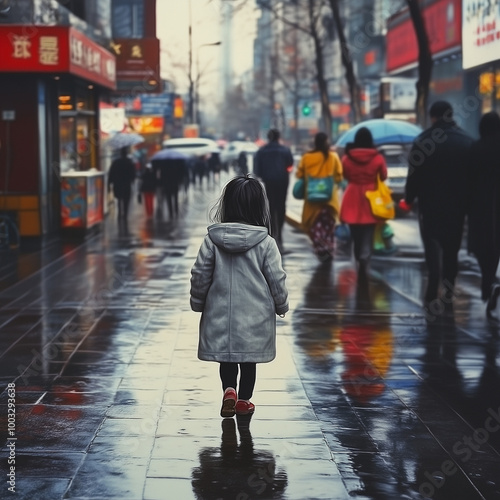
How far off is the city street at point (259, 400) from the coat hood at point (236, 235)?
3.25 ft

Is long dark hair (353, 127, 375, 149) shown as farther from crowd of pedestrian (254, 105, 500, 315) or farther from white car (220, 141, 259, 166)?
white car (220, 141, 259, 166)

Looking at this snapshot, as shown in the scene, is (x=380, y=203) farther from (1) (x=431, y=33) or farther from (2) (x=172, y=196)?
(1) (x=431, y=33)

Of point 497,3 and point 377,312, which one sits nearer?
point 377,312

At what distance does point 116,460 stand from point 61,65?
14.1 metres

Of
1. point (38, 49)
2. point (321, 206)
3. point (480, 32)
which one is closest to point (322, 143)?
point (321, 206)

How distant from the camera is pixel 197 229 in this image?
2370 centimetres

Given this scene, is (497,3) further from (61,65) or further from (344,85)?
(344,85)

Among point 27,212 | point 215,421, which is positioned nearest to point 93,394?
point 215,421

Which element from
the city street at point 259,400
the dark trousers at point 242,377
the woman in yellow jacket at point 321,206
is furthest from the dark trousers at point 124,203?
the dark trousers at point 242,377

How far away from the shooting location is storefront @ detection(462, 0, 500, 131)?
3160 cm

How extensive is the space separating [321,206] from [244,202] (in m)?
10.4

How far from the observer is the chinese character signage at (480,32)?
31312mm

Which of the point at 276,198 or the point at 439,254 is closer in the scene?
the point at 439,254

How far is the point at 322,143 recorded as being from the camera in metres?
16.3
